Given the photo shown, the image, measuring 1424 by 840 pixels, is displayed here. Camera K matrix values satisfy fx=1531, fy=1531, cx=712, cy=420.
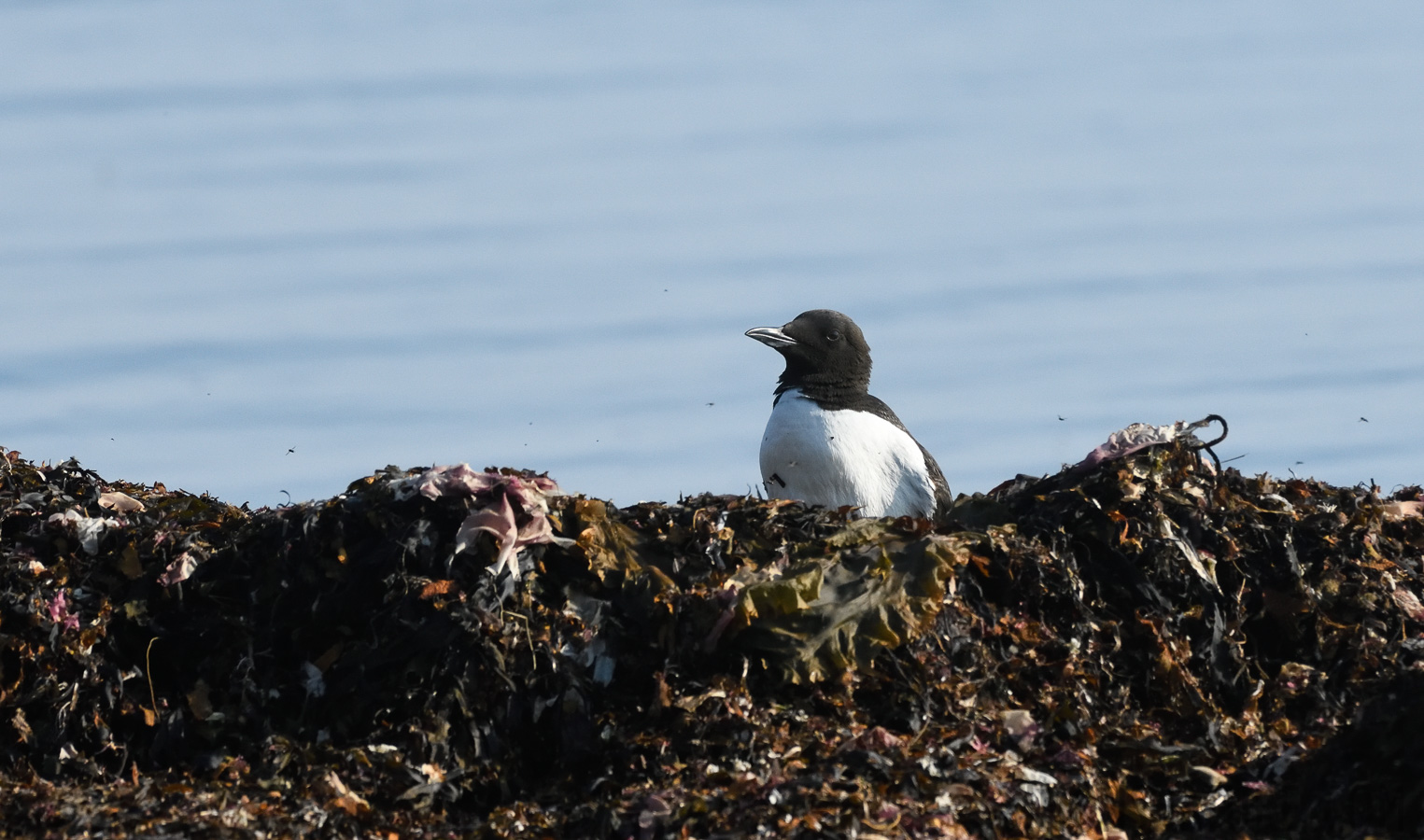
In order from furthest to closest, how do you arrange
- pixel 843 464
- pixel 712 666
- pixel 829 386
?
1. pixel 829 386
2. pixel 843 464
3. pixel 712 666

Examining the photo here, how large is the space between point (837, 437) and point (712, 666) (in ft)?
15.3

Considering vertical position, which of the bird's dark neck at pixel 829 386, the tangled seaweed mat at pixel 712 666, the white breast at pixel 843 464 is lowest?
the tangled seaweed mat at pixel 712 666

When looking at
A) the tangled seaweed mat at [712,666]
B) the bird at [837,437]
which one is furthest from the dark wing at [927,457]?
the tangled seaweed mat at [712,666]

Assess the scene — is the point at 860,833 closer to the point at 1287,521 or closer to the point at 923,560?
the point at 923,560

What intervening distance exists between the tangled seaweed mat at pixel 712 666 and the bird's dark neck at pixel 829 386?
3453mm

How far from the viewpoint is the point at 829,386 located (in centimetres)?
1172

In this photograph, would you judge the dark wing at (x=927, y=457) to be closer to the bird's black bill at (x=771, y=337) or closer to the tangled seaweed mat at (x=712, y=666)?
the bird's black bill at (x=771, y=337)

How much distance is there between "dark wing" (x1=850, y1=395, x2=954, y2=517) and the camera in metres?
11.3

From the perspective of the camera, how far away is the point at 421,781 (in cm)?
615

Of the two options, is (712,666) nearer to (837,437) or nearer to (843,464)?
(843,464)

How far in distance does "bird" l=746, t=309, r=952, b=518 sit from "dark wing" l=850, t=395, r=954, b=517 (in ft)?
0.04

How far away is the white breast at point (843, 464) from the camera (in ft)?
35.8

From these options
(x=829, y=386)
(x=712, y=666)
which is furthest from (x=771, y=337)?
(x=712, y=666)

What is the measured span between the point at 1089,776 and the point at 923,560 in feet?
4.57
